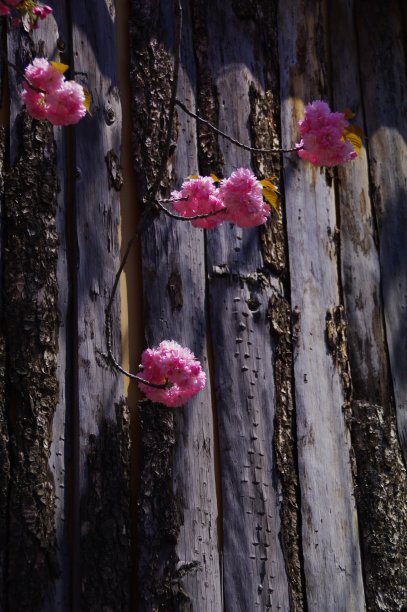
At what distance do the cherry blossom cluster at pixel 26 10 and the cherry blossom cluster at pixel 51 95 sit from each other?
0.13 metres

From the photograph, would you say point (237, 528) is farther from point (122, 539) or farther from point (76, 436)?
point (76, 436)

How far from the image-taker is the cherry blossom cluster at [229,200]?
261cm

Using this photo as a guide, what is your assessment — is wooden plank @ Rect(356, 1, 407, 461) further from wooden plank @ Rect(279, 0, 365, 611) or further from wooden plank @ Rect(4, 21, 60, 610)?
wooden plank @ Rect(4, 21, 60, 610)

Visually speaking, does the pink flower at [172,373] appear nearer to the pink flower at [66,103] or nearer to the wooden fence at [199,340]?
the wooden fence at [199,340]

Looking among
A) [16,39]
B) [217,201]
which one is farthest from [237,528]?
[16,39]

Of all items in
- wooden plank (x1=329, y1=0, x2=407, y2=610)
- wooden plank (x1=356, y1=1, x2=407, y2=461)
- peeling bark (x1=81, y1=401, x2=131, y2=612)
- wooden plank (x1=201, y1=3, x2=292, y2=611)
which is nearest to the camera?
peeling bark (x1=81, y1=401, x2=131, y2=612)

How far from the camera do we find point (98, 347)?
2.77m

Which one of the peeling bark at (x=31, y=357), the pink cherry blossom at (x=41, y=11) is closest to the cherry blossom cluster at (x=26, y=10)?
the pink cherry blossom at (x=41, y=11)

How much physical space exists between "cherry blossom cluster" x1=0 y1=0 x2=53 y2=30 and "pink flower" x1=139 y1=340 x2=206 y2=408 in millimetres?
932

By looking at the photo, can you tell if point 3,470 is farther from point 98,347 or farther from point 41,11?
point 41,11

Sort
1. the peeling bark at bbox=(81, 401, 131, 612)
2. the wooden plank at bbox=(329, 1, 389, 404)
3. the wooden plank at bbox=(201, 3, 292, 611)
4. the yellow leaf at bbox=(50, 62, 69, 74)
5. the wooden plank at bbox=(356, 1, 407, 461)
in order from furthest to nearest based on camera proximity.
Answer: the wooden plank at bbox=(356, 1, 407, 461), the wooden plank at bbox=(329, 1, 389, 404), the wooden plank at bbox=(201, 3, 292, 611), the peeling bark at bbox=(81, 401, 131, 612), the yellow leaf at bbox=(50, 62, 69, 74)

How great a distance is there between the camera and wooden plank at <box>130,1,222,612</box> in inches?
108

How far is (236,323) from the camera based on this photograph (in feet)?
9.86

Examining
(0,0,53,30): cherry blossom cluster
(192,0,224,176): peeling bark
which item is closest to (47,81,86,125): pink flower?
(0,0,53,30): cherry blossom cluster
